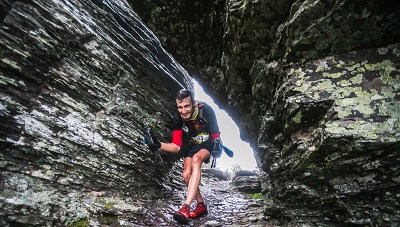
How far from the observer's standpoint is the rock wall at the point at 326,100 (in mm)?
4590

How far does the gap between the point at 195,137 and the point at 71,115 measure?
13.7 feet

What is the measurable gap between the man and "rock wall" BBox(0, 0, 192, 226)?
193cm

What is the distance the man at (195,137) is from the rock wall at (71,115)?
193cm

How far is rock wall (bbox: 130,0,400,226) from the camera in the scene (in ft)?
15.1

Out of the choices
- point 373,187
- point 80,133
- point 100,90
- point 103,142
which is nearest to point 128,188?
point 103,142

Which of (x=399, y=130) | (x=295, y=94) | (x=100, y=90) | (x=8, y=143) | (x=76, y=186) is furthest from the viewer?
(x=100, y=90)

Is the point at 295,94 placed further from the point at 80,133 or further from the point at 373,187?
the point at 80,133

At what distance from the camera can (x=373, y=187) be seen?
4.62 meters

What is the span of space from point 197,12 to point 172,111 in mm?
5216

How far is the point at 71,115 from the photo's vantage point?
23.1 feet

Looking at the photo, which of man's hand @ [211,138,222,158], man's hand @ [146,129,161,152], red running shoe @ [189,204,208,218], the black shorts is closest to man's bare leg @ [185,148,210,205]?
the black shorts

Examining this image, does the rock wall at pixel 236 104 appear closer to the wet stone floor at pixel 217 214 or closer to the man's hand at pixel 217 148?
the wet stone floor at pixel 217 214

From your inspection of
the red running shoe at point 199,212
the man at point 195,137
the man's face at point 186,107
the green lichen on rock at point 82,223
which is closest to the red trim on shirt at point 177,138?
the man at point 195,137

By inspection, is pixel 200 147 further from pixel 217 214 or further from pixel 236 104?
pixel 236 104
